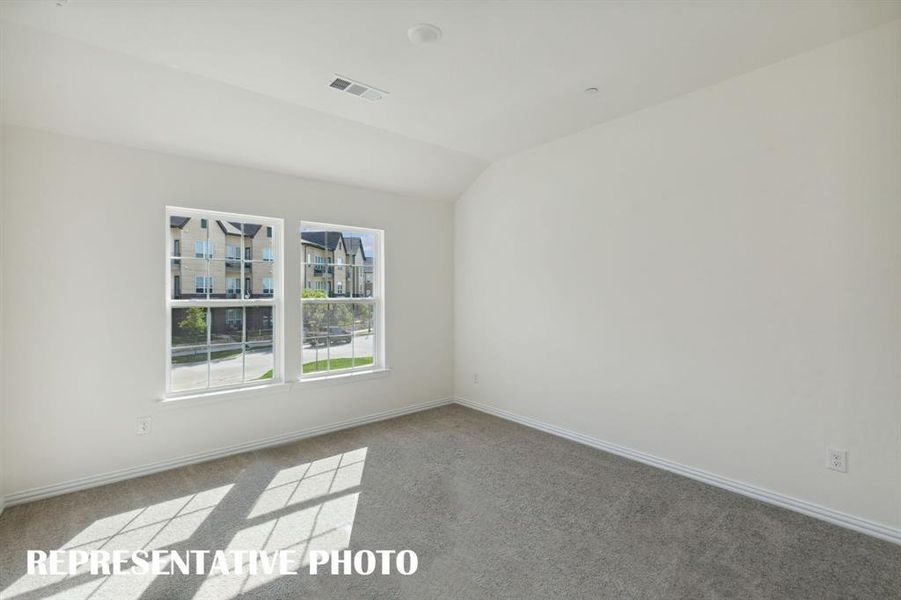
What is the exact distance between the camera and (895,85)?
2.19 meters

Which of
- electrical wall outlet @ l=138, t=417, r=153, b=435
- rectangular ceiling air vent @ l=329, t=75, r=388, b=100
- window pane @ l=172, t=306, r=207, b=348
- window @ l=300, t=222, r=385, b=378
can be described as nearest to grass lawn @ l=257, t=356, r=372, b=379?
window @ l=300, t=222, r=385, b=378

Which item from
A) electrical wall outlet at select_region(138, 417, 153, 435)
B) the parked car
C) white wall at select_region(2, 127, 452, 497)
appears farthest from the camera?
the parked car

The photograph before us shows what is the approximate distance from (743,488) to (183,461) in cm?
388

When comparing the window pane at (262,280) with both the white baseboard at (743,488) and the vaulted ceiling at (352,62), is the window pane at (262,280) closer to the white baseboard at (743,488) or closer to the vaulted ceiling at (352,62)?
the vaulted ceiling at (352,62)

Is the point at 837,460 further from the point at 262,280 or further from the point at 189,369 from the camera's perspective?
the point at 189,369

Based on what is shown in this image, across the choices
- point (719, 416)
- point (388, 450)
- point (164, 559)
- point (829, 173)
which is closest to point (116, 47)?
point (164, 559)

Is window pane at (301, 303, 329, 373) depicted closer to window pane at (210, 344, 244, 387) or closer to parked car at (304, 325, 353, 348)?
parked car at (304, 325, 353, 348)

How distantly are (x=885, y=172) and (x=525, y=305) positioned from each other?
2553 mm

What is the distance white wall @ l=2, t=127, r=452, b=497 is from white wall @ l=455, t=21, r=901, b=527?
2399 mm

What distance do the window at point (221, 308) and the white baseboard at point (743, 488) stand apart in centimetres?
257

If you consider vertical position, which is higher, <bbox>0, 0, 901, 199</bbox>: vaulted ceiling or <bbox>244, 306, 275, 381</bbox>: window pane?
<bbox>0, 0, 901, 199</bbox>: vaulted ceiling

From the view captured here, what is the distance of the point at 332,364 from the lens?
4070mm

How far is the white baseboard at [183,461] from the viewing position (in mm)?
2621

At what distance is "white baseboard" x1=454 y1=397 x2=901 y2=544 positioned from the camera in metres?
2.25
